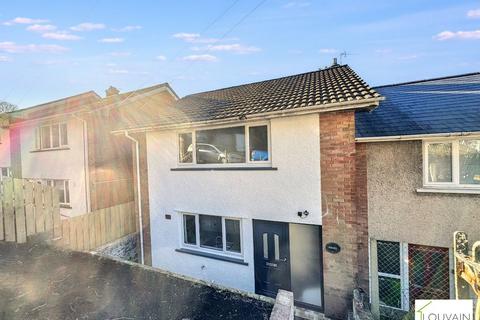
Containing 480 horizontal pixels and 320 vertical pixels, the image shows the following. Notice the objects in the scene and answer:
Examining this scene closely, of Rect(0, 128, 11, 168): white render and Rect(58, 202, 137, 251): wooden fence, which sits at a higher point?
Rect(0, 128, 11, 168): white render

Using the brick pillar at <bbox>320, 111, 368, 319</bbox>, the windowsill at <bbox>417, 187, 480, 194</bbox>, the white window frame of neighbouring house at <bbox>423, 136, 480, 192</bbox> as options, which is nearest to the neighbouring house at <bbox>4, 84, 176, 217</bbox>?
the brick pillar at <bbox>320, 111, 368, 319</bbox>

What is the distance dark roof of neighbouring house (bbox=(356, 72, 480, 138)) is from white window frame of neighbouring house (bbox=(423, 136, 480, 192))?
296 millimetres

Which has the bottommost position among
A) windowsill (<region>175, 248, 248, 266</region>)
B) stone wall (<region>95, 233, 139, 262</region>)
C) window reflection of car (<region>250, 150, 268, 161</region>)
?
stone wall (<region>95, 233, 139, 262</region>)

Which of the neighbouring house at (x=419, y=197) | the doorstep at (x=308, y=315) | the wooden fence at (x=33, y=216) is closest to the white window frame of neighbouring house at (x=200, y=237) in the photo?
the doorstep at (x=308, y=315)

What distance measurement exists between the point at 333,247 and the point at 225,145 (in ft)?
14.5

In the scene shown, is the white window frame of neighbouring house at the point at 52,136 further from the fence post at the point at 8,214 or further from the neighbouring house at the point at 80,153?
the fence post at the point at 8,214

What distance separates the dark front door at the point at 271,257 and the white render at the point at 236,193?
0.75 ft

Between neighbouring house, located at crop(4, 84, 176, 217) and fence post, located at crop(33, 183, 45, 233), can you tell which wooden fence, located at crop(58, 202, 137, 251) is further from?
neighbouring house, located at crop(4, 84, 176, 217)

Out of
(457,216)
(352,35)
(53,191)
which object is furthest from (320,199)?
(53,191)

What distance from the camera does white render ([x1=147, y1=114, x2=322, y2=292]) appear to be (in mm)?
7699

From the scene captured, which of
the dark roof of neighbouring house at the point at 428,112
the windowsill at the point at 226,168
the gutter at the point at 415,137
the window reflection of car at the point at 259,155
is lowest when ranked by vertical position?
the windowsill at the point at 226,168

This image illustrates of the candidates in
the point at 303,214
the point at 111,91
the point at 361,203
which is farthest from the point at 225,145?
the point at 111,91

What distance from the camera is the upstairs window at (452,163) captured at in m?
6.71

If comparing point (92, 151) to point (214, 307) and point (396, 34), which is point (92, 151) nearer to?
point (214, 307)
